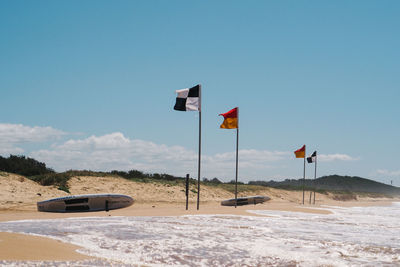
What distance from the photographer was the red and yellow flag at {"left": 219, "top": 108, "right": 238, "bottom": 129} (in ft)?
77.8

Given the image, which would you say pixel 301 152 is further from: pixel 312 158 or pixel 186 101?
pixel 186 101

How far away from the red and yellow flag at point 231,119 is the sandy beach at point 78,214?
4.79 m

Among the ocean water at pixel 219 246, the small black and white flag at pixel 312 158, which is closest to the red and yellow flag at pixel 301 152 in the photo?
the small black and white flag at pixel 312 158

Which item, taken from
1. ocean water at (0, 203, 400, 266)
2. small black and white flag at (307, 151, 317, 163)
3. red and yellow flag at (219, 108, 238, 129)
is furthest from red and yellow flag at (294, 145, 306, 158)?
ocean water at (0, 203, 400, 266)

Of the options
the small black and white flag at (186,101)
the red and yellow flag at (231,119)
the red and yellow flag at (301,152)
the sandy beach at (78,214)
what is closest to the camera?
the sandy beach at (78,214)

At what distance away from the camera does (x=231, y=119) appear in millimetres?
23797

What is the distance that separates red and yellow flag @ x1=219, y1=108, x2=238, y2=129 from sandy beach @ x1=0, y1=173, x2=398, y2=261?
4.79 metres

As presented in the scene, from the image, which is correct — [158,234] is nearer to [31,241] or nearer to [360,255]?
[31,241]

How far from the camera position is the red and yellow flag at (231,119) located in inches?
933

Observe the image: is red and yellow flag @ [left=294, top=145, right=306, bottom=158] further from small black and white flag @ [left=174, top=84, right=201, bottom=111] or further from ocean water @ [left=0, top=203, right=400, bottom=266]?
ocean water @ [left=0, top=203, right=400, bottom=266]

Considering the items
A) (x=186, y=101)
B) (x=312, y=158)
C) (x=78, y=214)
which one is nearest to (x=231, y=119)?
(x=186, y=101)

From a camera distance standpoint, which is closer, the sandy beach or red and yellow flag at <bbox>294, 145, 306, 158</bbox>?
the sandy beach

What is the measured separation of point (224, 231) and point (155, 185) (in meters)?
27.7

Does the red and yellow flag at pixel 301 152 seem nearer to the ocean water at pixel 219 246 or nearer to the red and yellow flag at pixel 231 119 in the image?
the red and yellow flag at pixel 231 119
